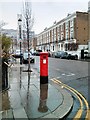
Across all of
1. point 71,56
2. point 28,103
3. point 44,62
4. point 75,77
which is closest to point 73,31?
point 71,56

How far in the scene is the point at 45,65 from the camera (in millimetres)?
11922

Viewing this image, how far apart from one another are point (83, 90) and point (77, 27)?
57.4 m

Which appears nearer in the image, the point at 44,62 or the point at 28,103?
the point at 28,103

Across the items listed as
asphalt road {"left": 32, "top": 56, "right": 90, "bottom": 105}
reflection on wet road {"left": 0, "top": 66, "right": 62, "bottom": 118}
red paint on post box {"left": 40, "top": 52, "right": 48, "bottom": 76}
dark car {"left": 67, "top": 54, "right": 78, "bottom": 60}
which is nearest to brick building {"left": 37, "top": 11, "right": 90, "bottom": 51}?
dark car {"left": 67, "top": 54, "right": 78, "bottom": 60}

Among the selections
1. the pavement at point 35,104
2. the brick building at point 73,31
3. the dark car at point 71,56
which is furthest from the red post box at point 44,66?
the brick building at point 73,31

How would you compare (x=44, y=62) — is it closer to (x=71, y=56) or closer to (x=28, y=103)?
(x=28, y=103)

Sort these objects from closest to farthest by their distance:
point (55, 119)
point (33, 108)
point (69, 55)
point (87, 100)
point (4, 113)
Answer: point (55, 119), point (4, 113), point (33, 108), point (87, 100), point (69, 55)

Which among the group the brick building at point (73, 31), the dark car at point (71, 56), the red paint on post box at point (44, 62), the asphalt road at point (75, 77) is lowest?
the asphalt road at point (75, 77)

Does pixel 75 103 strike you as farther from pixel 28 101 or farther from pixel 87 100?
pixel 28 101

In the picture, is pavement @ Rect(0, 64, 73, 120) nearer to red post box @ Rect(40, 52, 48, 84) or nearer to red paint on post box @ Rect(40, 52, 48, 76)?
red post box @ Rect(40, 52, 48, 84)

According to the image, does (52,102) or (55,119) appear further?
(52,102)

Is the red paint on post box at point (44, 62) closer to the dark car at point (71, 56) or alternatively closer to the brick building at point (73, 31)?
the dark car at point (71, 56)

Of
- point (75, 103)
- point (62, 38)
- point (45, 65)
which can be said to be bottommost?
point (75, 103)

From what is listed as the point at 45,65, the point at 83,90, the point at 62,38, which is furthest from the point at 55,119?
the point at 62,38
